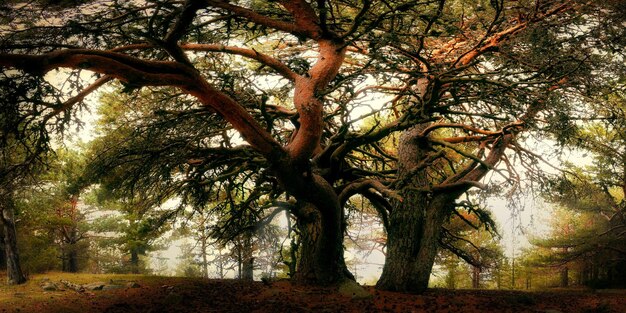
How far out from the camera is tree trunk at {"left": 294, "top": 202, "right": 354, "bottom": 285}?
27.3 feet

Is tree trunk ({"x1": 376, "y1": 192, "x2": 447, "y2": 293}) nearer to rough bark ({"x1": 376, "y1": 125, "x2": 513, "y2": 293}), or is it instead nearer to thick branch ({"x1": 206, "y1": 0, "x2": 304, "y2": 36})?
rough bark ({"x1": 376, "y1": 125, "x2": 513, "y2": 293})

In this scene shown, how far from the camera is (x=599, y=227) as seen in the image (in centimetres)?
1884

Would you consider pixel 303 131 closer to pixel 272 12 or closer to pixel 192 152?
pixel 272 12

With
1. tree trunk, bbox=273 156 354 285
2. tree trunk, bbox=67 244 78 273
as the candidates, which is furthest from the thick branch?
tree trunk, bbox=67 244 78 273

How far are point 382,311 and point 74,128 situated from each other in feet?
20.6

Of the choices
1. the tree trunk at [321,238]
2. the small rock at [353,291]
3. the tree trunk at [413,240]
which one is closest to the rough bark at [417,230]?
the tree trunk at [413,240]

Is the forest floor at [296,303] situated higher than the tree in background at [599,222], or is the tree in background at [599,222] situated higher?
the tree in background at [599,222]

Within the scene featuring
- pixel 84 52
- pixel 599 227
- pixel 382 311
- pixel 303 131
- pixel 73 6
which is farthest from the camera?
pixel 599 227

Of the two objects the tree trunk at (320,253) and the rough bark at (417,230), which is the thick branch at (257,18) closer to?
the tree trunk at (320,253)

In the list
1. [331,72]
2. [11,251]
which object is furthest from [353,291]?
[11,251]

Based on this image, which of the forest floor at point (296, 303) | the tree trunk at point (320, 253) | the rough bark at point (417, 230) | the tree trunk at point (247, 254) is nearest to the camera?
the forest floor at point (296, 303)

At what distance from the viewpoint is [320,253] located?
846cm

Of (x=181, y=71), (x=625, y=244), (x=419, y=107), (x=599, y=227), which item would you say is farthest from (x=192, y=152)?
(x=599, y=227)

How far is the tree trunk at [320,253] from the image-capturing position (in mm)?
8312
